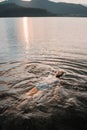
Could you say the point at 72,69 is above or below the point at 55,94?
below

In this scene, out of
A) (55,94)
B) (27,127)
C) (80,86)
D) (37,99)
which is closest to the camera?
(27,127)

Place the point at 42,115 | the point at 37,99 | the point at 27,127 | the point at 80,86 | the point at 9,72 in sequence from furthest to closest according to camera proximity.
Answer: the point at 9,72 < the point at 80,86 < the point at 37,99 < the point at 42,115 < the point at 27,127

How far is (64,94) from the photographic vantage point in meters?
18.2

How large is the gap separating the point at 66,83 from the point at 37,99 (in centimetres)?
470

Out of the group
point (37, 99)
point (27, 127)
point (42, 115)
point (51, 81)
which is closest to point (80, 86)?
point (51, 81)

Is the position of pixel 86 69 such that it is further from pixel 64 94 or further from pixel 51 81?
pixel 64 94

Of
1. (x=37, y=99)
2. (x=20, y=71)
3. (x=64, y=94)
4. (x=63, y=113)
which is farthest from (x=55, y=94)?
(x=20, y=71)

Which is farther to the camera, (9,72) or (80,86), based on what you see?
(9,72)

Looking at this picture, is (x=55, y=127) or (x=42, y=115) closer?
(x=55, y=127)

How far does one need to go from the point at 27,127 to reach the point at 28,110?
6.15 feet

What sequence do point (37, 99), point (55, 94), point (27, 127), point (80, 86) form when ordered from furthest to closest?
1. point (80, 86)
2. point (55, 94)
3. point (37, 99)
4. point (27, 127)

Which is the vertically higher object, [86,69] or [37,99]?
[37,99]

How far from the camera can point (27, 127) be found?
1381 centimetres

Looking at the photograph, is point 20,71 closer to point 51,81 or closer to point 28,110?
point 51,81
